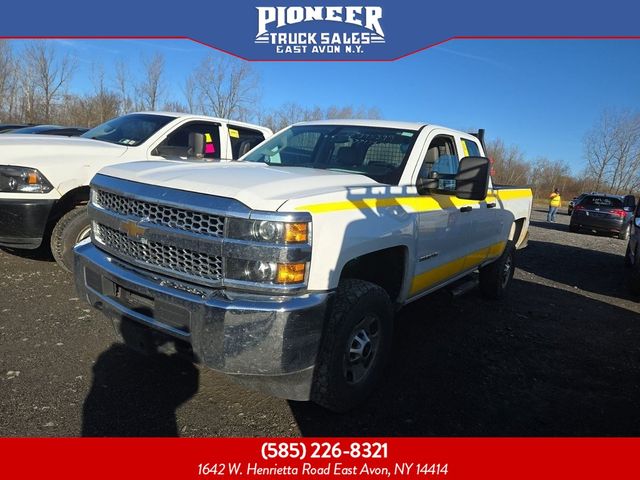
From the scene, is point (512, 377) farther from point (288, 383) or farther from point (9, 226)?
point (9, 226)

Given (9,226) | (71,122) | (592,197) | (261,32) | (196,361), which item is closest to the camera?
(196,361)

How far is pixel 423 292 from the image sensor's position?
359 centimetres

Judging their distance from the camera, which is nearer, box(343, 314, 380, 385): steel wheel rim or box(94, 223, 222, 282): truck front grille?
box(94, 223, 222, 282): truck front grille

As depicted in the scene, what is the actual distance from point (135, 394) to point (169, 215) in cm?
121

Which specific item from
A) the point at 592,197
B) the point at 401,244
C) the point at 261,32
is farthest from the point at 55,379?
the point at 592,197

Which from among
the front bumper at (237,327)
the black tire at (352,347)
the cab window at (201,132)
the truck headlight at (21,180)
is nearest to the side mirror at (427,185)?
the black tire at (352,347)

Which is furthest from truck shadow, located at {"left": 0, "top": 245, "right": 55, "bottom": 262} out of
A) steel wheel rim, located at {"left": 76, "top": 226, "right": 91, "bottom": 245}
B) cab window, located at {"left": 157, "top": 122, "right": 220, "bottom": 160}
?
cab window, located at {"left": 157, "top": 122, "right": 220, "bottom": 160}

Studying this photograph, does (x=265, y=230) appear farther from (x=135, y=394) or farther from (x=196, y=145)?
(x=196, y=145)

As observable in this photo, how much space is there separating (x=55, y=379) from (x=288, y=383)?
168cm

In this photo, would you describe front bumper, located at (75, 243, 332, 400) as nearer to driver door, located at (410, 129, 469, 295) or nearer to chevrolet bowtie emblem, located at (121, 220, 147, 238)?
chevrolet bowtie emblem, located at (121, 220, 147, 238)

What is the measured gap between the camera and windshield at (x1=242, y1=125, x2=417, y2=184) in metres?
3.39

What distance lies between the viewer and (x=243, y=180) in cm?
245

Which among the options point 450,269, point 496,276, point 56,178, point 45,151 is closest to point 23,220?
point 56,178

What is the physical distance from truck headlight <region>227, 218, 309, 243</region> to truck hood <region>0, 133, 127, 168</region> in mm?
3337
